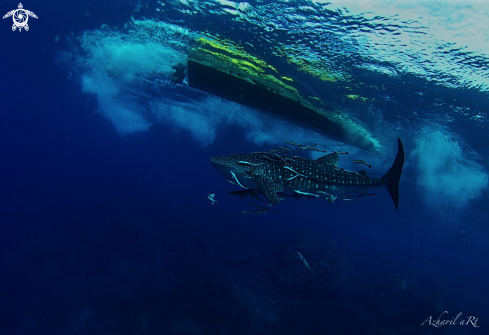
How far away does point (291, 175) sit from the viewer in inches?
178

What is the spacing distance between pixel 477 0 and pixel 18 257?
30.4 metres

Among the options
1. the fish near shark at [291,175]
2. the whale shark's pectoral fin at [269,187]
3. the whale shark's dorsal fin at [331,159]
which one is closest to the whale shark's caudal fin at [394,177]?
the fish near shark at [291,175]

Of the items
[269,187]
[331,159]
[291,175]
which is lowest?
[269,187]

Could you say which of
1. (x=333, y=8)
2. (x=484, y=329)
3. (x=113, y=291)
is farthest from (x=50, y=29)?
(x=484, y=329)

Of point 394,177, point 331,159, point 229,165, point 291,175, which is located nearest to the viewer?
point 229,165

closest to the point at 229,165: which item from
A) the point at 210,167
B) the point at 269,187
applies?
the point at 269,187

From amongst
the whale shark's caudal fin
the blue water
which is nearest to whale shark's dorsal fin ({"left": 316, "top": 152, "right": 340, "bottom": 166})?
the whale shark's caudal fin

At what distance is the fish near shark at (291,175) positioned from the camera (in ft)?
13.8

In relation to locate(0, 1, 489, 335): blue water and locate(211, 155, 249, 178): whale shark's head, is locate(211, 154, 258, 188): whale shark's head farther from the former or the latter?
locate(0, 1, 489, 335): blue water

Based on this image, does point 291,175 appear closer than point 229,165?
No

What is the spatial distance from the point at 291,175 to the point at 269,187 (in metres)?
0.66

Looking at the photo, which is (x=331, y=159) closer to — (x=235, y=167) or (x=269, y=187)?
(x=269, y=187)

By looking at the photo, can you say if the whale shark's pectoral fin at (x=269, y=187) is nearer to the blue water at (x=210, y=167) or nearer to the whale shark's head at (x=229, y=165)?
the whale shark's head at (x=229, y=165)

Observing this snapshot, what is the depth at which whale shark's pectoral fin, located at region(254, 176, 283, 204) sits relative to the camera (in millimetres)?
3905
